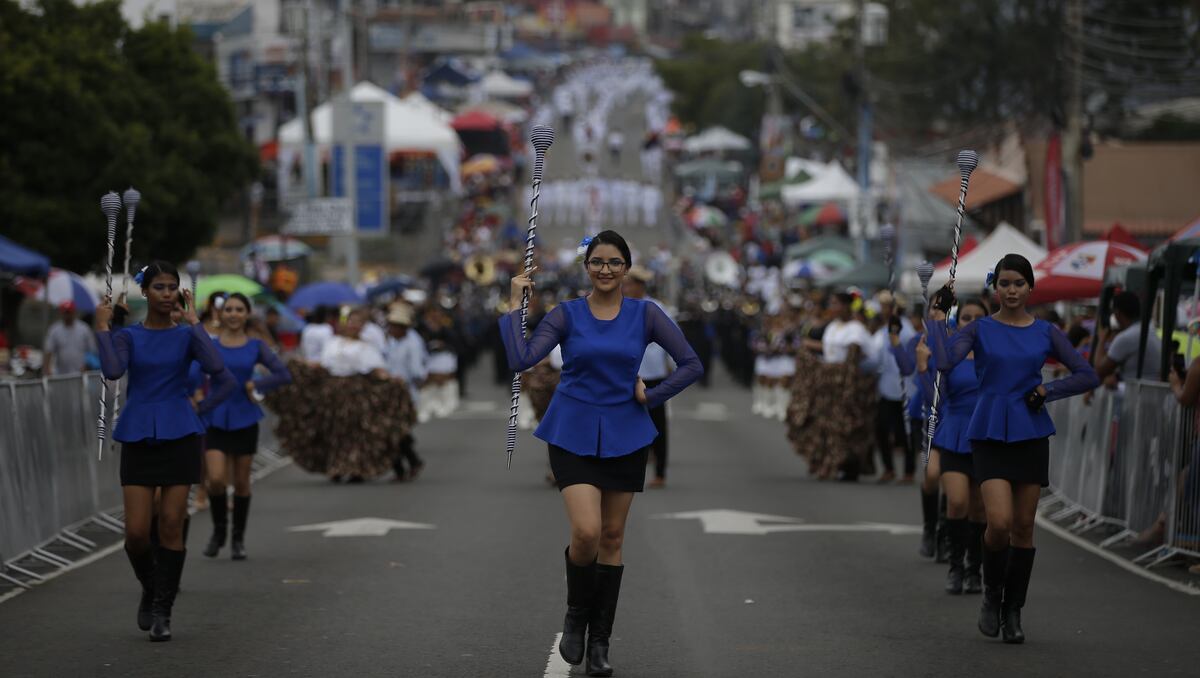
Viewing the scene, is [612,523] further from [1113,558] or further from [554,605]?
[1113,558]

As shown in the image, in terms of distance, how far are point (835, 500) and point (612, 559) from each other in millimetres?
9709

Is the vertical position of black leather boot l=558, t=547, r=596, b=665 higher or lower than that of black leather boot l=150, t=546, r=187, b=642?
higher

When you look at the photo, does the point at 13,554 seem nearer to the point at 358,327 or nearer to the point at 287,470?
the point at 358,327

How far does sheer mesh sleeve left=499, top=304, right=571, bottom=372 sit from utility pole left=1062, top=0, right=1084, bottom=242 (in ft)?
65.5

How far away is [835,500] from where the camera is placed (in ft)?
59.8

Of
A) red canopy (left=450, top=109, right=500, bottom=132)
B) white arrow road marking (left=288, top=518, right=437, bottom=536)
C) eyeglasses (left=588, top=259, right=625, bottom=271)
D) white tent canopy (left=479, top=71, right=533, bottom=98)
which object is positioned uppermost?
white tent canopy (left=479, top=71, right=533, bottom=98)

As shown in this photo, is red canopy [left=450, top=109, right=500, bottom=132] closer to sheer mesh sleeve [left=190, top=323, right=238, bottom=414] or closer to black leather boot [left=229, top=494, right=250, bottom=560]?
black leather boot [left=229, top=494, right=250, bottom=560]

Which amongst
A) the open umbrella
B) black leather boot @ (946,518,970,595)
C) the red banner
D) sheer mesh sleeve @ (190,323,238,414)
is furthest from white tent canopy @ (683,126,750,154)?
sheer mesh sleeve @ (190,323,238,414)

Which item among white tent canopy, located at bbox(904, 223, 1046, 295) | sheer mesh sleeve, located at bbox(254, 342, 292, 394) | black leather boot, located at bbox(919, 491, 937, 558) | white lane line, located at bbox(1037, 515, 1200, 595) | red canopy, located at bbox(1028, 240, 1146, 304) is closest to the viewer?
white lane line, located at bbox(1037, 515, 1200, 595)

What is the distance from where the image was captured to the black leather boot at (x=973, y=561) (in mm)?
11852

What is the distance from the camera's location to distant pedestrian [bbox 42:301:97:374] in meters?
23.8

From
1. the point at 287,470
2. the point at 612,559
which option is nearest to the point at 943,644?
the point at 612,559

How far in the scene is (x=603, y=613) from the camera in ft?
28.8

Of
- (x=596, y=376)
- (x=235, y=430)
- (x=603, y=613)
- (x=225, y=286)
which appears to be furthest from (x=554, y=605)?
(x=225, y=286)
